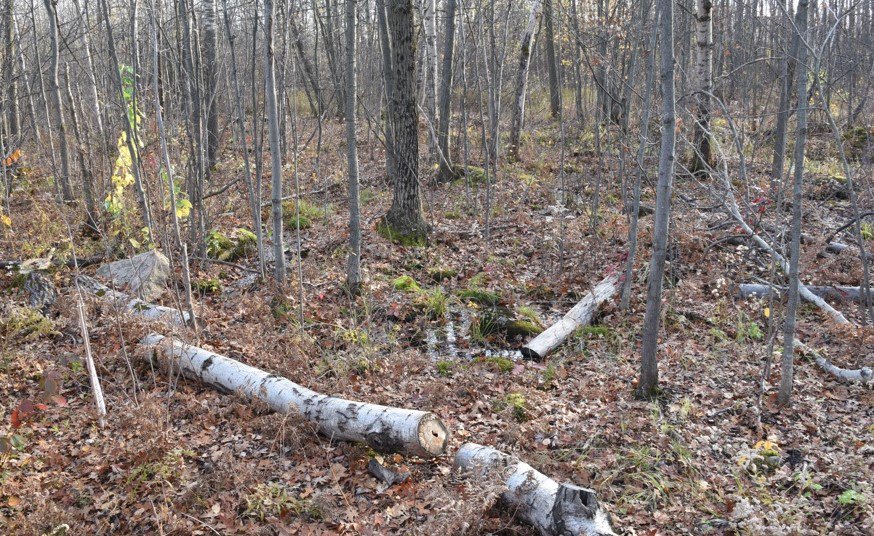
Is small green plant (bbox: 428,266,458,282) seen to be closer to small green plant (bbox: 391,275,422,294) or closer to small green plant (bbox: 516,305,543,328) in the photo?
small green plant (bbox: 391,275,422,294)

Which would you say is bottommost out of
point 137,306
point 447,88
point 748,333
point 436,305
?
point 748,333

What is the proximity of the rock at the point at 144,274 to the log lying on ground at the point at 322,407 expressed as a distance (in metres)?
1.53

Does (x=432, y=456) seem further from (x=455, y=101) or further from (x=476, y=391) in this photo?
(x=455, y=101)

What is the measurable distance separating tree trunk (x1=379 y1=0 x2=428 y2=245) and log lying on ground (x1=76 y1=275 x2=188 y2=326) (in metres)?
3.64

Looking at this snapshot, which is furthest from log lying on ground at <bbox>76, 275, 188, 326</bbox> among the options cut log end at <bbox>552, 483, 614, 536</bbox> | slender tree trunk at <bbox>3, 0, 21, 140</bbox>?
slender tree trunk at <bbox>3, 0, 21, 140</bbox>

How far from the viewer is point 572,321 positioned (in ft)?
23.1

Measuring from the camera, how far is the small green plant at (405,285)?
7.89 metres

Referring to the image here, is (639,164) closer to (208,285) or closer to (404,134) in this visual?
(404,134)

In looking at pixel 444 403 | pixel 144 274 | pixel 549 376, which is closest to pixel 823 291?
pixel 549 376

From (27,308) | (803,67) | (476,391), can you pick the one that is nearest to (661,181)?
(803,67)

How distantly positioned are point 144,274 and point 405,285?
328 cm

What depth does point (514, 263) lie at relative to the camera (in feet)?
29.8

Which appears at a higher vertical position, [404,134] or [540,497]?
[404,134]

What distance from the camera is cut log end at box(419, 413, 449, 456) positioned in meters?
4.42
